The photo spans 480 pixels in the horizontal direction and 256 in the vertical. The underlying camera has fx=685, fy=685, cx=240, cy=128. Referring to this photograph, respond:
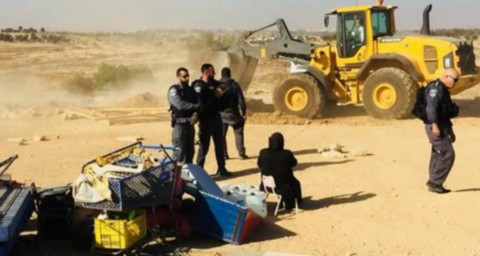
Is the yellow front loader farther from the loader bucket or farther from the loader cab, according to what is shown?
the loader bucket

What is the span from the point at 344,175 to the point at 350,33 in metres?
7.20

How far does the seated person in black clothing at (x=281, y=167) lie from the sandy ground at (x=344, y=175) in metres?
0.28

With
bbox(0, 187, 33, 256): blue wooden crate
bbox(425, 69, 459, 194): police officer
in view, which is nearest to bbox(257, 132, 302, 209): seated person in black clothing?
bbox(425, 69, 459, 194): police officer

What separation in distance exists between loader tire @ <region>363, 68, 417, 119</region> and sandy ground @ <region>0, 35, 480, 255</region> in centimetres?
32

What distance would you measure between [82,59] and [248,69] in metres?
28.3

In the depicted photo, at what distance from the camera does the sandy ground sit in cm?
725

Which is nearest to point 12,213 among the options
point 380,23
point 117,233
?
point 117,233

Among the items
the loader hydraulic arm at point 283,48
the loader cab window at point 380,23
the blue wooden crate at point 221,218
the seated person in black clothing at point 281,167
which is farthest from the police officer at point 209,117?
the loader hydraulic arm at point 283,48

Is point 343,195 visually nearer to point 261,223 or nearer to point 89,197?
point 261,223

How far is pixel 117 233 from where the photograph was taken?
652cm

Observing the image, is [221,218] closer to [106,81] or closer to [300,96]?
[300,96]

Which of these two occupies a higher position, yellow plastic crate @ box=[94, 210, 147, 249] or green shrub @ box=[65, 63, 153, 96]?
green shrub @ box=[65, 63, 153, 96]

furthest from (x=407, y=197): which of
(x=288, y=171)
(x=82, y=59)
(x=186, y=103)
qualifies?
(x=82, y=59)

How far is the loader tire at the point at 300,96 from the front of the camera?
56.8 ft
